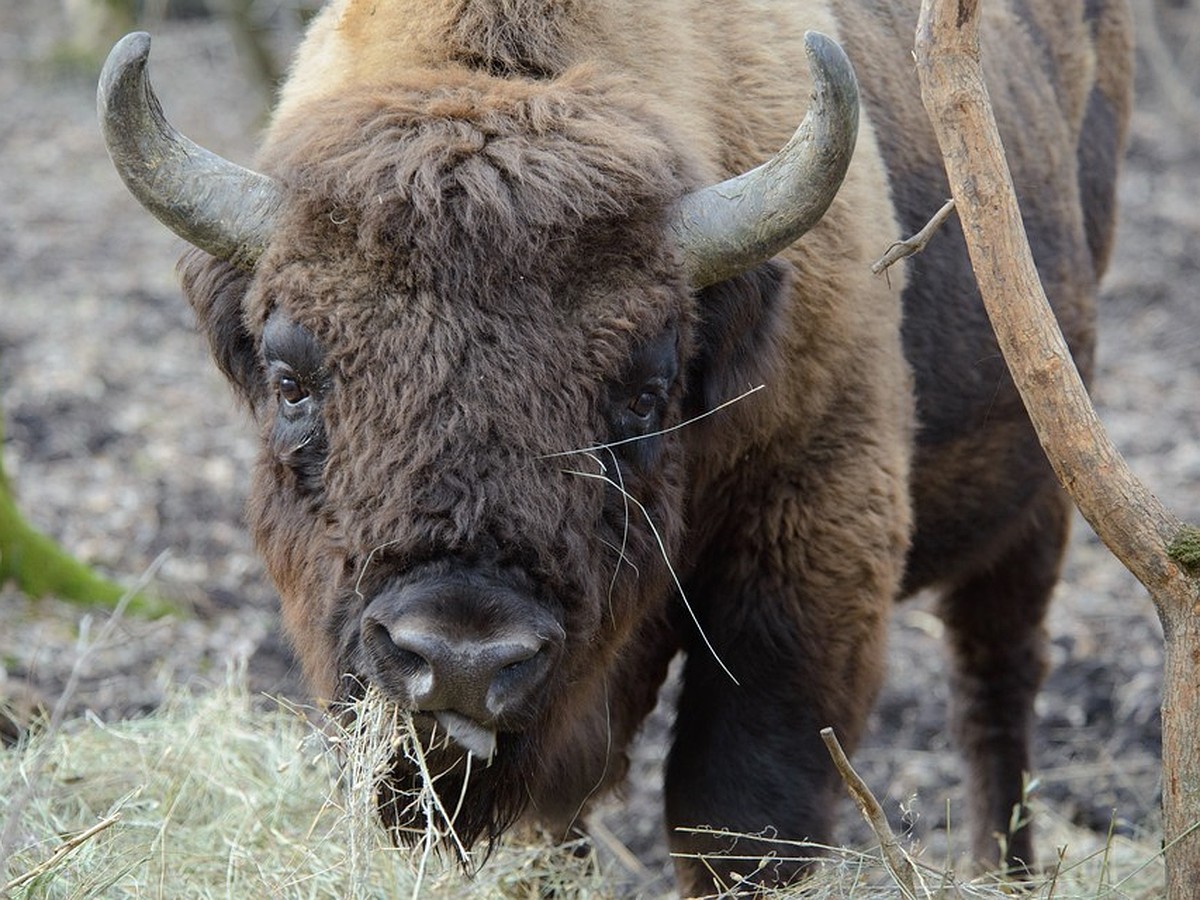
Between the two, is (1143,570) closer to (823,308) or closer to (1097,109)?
(823,308)

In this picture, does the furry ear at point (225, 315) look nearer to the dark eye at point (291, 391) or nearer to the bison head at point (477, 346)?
the bison head at point (477, 346)

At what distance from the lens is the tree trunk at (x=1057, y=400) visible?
3184 millimetres

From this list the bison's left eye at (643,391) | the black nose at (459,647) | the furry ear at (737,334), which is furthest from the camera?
the furry ear at (737,334)

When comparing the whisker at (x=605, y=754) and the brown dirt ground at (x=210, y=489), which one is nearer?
the whisker at (x=605, y=754)

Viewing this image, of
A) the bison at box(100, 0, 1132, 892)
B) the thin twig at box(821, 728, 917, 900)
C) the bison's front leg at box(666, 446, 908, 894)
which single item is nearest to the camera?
the thin twig at box(821, 728, 917, 900)

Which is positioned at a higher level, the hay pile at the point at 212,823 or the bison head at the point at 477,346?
the bison head at the point at 477,346

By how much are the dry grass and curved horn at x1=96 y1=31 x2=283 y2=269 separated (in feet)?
3.76

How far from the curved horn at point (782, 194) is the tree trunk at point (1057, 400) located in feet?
0.66

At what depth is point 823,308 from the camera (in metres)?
4.11

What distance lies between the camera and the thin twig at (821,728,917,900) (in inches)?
123

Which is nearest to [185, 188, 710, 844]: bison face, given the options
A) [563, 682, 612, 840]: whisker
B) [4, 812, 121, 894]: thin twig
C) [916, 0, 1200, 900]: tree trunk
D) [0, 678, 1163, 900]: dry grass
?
[0, 678, 1163, 900]: dry grass

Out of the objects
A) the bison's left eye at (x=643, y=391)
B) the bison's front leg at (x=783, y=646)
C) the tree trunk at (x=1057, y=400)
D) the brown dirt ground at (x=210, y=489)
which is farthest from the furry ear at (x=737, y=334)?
the brown dirt ground at (x=210, y=489)

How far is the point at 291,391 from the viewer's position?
3533 millimetres

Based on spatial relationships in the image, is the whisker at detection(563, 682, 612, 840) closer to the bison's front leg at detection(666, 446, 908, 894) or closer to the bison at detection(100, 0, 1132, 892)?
the bison at detection(100, 0, 1132, 892)
